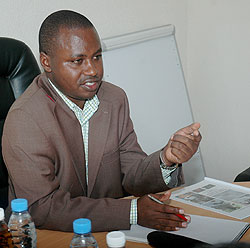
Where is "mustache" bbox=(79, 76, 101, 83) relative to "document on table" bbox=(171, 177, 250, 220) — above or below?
above

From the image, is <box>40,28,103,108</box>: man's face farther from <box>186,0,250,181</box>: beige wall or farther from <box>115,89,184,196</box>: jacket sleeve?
<box>186,0,250,181</box>: beige wall

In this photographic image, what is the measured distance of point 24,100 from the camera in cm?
170

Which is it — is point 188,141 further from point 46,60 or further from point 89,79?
point 46,60

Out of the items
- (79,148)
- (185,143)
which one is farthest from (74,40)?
(185,143)

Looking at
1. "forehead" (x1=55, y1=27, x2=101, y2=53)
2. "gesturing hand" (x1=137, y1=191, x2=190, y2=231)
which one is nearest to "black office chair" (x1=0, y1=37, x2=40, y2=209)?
"forehead" (x1=55, y1=27, x2=101, y2=53)

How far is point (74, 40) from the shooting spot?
5.51ft

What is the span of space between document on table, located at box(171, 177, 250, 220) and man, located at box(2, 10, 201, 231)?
0.09 metres

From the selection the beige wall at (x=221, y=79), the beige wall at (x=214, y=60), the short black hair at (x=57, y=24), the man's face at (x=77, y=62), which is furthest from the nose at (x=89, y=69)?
the beige wall at (x=221, y=79)

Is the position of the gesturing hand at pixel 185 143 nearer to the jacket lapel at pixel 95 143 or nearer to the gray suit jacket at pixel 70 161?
the gray suit jacket at pixel 70 161

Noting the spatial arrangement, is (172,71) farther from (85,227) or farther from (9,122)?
(85,227)

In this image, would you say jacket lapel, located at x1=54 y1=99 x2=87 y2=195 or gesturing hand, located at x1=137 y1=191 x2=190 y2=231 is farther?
jacket lapel, located at x1=54 y1=99 x2=87 y2=195

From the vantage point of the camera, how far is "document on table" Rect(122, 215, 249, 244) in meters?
1.36

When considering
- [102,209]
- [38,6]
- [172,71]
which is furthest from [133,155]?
[172,71]

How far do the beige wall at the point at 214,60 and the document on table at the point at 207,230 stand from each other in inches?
61.6
